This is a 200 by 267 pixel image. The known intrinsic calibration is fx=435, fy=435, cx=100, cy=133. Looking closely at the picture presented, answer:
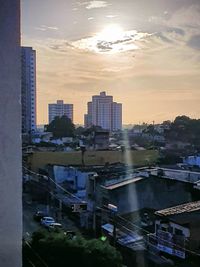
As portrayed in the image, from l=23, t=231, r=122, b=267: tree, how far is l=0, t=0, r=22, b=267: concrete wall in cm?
231

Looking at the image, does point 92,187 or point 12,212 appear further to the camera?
point 92,187

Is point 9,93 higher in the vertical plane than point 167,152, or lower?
higher

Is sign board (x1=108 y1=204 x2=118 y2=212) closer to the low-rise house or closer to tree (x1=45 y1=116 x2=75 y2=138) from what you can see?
the low-rise house

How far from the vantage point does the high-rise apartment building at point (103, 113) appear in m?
13.5

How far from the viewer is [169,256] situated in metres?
3.73

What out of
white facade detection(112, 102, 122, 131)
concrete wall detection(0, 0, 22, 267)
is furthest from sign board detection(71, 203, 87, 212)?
white facade detection(112, 102, 122, 131)

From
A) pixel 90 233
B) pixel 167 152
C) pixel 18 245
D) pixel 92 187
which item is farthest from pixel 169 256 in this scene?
pixel 167 152

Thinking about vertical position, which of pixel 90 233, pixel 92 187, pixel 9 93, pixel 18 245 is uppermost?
pixel 9 93

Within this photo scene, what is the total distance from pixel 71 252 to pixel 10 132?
8.46ft

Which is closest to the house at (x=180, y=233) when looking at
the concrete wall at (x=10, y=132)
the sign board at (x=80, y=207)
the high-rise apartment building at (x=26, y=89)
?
the high-rise apartment building at (x=26, y=89)

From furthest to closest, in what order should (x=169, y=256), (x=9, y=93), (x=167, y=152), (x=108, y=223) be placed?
(x=167, y=152) < (x=108, y=223) < (x=169, y=256) < (x=9, y=93)

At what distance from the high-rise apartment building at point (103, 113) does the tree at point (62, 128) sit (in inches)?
41.1

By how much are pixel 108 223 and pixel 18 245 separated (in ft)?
16.4

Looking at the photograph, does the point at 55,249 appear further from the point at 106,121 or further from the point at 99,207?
the point at 106,121
